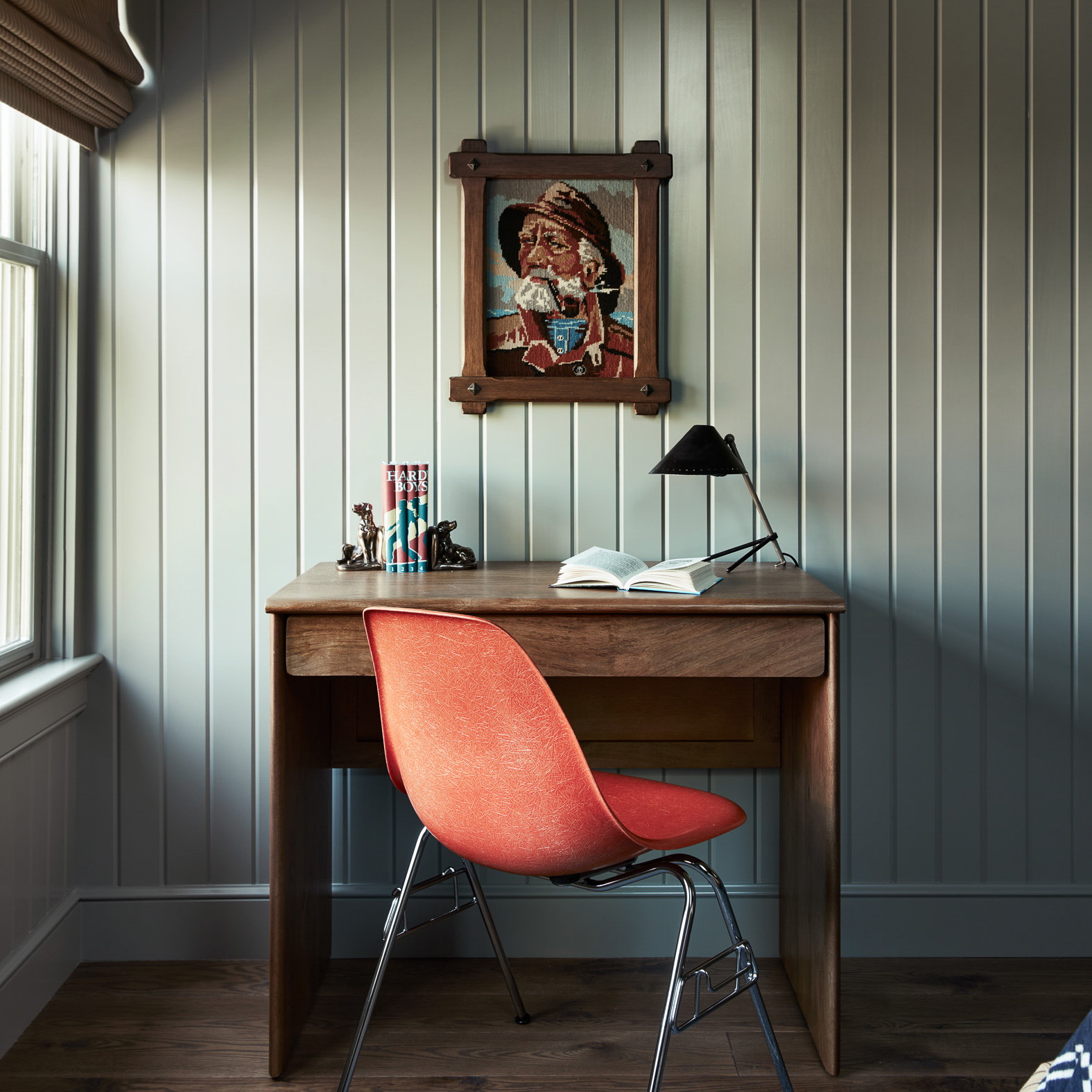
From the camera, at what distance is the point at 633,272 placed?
2.13 m

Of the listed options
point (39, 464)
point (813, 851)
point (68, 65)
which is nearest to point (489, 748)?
point (813, 851)

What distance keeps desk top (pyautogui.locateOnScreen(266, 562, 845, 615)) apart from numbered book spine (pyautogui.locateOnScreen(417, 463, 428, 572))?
5.1 inches

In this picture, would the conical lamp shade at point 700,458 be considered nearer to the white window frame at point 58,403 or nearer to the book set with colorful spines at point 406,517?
the book set with colorful spines at point 406,517

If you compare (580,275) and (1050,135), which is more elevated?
(1050,135)

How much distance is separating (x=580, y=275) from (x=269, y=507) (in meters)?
0.90

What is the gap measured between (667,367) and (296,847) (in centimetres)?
132

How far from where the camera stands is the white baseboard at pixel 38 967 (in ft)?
5.82

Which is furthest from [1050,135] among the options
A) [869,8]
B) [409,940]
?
[409,940]

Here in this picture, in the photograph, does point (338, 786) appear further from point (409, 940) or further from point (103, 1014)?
point (103, 1014)

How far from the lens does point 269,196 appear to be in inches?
83.6

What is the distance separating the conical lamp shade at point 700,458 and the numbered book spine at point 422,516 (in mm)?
488

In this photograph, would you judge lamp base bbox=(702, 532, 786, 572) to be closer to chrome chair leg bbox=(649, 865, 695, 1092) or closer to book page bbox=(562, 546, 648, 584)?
book page bbox=(562, 546, 648, 584)

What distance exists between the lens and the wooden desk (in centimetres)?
164

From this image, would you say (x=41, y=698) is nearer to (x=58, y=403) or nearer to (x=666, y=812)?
(x=58, y=403)
